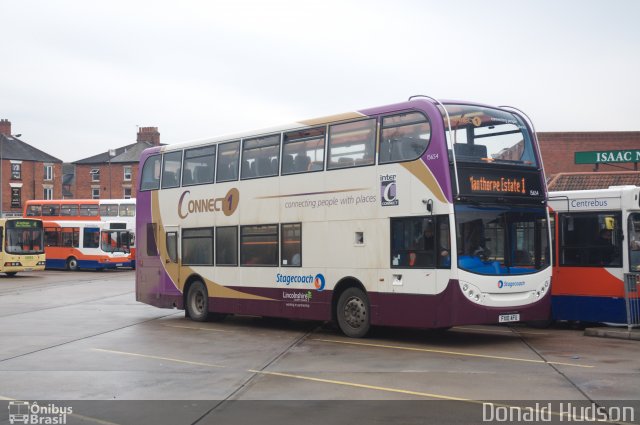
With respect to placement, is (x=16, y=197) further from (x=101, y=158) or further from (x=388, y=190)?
(x=388, y=190)

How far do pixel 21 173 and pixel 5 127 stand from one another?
5.83 meters

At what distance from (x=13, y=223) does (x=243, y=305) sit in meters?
27.9

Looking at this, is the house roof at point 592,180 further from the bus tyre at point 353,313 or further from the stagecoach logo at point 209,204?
the bus tyre at point 353,313

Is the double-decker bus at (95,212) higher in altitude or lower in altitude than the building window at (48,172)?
lower

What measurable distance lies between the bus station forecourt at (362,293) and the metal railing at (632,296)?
0.54 ft

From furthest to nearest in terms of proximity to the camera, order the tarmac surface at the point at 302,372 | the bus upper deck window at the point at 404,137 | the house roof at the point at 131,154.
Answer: the house roof at the point at 131,154 → the bus upper deck window at the point at 404,137 → the tarmac surface at the point at 302,372

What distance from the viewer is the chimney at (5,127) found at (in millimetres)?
89075

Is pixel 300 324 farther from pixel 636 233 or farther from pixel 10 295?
pixel 10 295

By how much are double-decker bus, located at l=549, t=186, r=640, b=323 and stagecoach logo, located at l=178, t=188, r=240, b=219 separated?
680 centimetres

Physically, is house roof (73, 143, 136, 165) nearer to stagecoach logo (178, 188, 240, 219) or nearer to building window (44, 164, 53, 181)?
building window (44, 164, 53, 181)

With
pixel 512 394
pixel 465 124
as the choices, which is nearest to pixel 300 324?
pixel 465 124

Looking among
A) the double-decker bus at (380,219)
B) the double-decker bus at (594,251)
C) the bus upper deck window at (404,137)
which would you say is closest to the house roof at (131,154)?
the double-decker bus at (380,219)

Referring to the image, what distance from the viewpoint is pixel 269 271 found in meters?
16.8

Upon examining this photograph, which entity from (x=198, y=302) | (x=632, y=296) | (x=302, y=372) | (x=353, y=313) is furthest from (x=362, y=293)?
(x=198, y=302)
